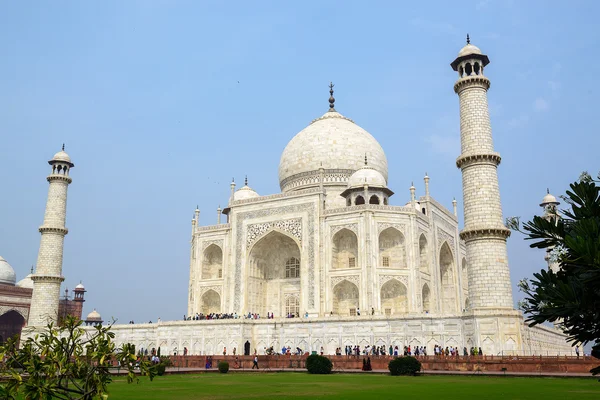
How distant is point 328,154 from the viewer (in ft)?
111

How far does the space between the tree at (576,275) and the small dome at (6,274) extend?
45011mm

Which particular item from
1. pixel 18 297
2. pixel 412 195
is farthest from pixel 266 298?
pixel 18 297

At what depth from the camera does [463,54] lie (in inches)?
798

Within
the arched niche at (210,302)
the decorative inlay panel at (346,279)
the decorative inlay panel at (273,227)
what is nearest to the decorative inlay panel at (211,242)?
the decorative inlay panel at (273,227)

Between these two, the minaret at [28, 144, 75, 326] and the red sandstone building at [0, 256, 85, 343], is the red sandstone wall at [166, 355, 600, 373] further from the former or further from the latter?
the red sandstone building at [0, 256, 85, 343]

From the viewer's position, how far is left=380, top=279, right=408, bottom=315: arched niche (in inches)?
1054

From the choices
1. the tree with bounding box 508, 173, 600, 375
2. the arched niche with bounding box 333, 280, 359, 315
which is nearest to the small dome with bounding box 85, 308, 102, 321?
the arched niche with bounding box 333, 280, 359, 315

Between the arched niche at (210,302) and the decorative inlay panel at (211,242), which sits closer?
the decorative inlay panel at (211,242)

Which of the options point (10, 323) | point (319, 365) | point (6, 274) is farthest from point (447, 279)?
point (6, 274)

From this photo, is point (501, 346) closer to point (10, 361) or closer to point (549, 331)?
point (549, 331)

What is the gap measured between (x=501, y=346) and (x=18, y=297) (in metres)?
33.3

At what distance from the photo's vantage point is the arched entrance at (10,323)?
3984 centimetres

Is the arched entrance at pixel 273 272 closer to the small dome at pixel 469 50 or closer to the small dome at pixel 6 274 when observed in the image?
the small dome at pixel 469 50

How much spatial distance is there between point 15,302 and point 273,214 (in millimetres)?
21046
